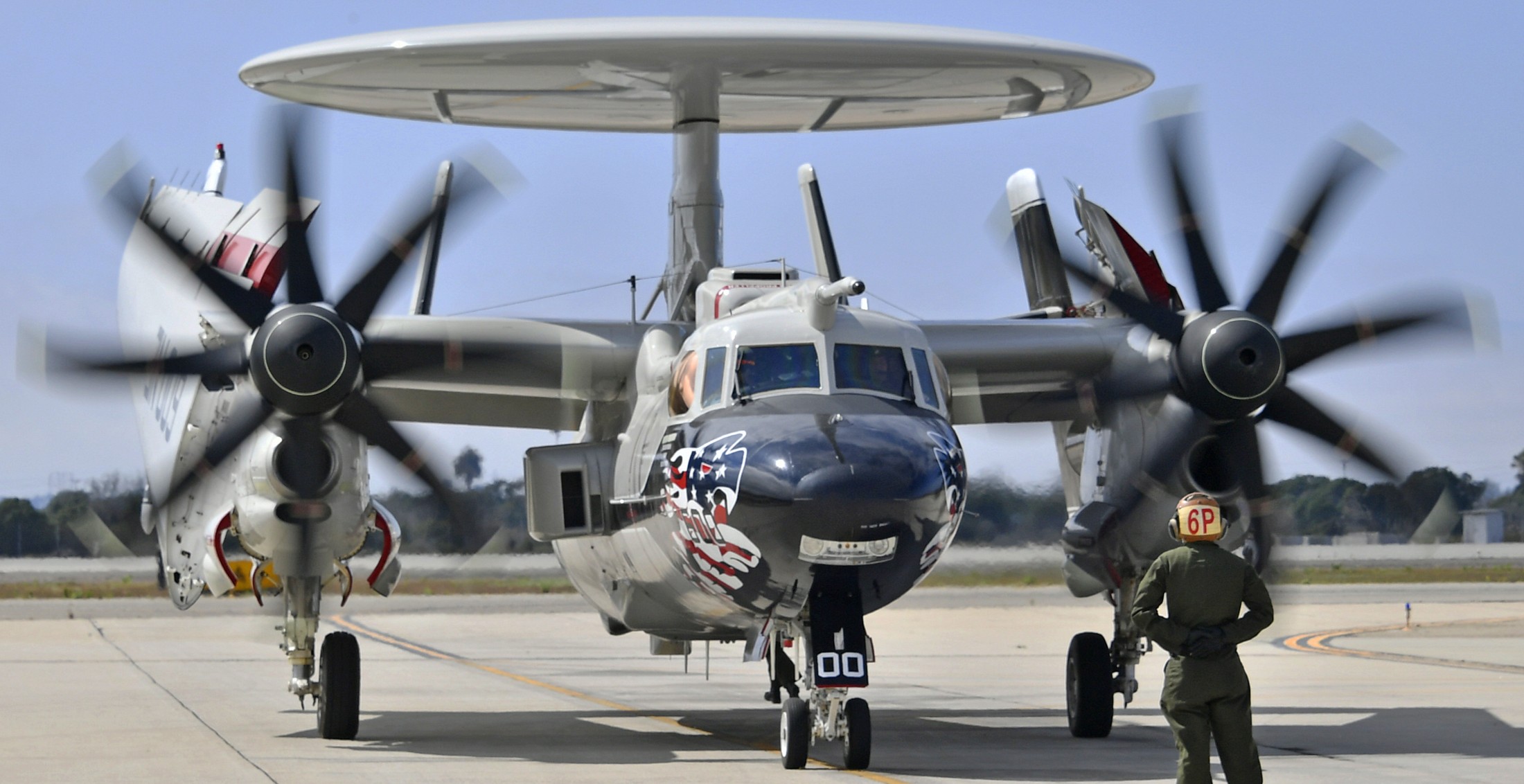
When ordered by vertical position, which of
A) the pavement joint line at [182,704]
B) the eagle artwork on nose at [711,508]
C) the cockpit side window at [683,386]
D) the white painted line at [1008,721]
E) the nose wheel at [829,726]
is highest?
the cockpit side window at [683,386]

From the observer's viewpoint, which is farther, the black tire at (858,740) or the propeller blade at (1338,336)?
the propeller blade at (1338,336)

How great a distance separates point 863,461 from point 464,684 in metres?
13.7

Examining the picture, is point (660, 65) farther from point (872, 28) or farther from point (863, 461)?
point (863, 461)

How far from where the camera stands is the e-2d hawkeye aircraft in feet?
46.2

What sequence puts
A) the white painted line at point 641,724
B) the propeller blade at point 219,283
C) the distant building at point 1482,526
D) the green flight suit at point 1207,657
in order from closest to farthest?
the green flight suit at point 1207,657 < the propeller blade at point 219,283 < the white painted line at point 641,724 < the distant building at point 1482,526

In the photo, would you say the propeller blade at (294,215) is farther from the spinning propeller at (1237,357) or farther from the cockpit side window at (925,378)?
the spinning propeller at (1237,357)

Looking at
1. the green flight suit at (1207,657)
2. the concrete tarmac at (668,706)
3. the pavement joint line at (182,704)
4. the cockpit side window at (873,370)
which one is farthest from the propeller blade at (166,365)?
the green flight suit at (1207,657)

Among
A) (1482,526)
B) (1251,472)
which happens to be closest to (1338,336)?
(1251,472)

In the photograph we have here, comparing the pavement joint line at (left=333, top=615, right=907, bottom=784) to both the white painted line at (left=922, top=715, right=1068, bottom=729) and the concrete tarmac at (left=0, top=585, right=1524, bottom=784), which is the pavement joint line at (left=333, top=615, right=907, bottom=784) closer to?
the concrete tarmac at (left=0, top=585, right=1524, bottom=784)

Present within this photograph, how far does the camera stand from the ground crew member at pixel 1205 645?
10031mm

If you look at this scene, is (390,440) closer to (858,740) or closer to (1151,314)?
(858,740)

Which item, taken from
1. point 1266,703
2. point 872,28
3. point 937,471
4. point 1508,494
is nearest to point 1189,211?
point 872,28

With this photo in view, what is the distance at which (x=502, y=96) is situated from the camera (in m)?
21.0

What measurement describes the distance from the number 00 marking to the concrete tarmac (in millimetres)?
765
